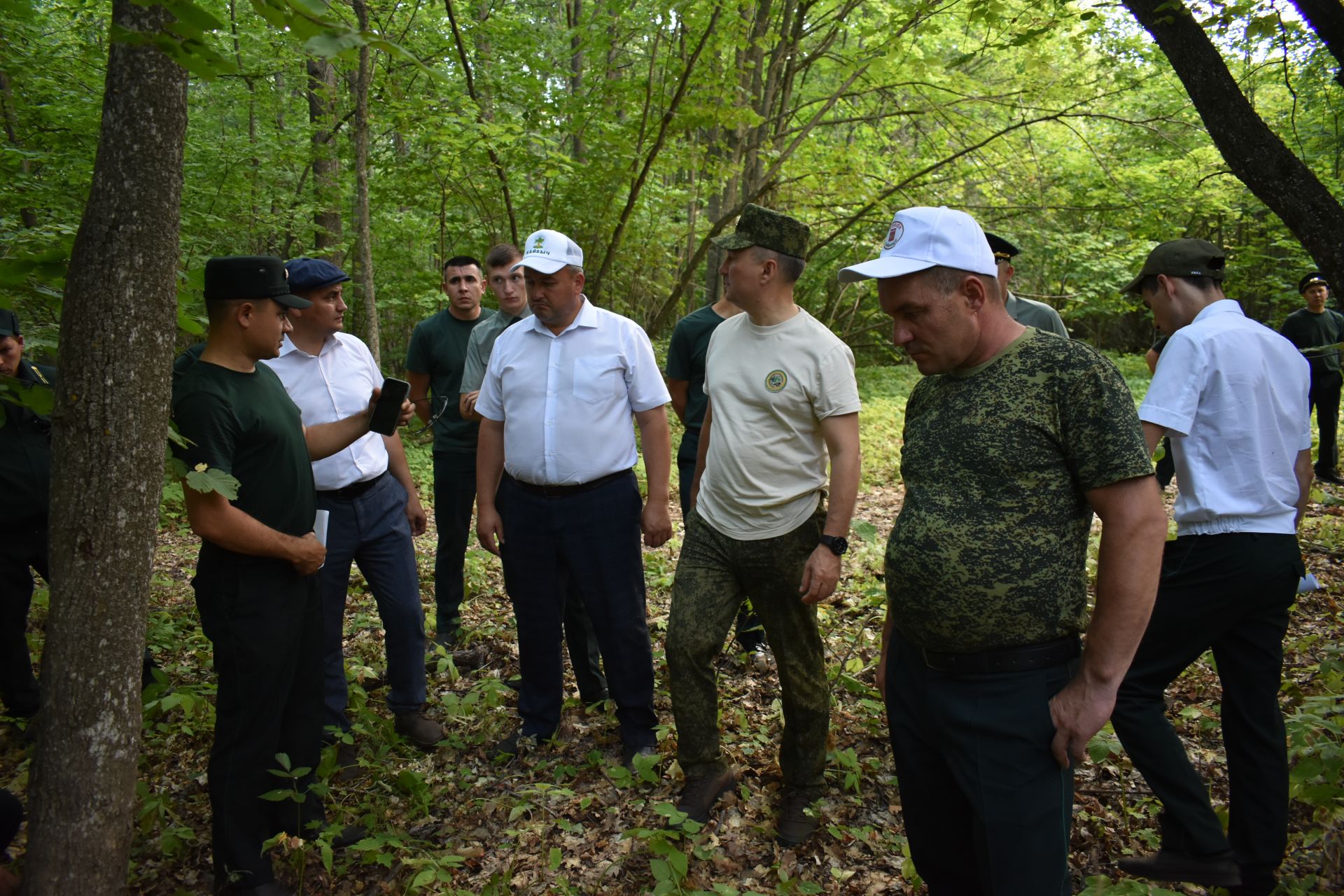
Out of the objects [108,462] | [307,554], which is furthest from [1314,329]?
[108,462]

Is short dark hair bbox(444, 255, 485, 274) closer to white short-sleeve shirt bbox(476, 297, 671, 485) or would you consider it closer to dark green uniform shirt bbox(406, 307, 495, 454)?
dark green uniform shirt bbox(406, 307, 495, 454)

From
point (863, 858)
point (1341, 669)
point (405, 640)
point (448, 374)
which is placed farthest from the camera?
point (448, 374)

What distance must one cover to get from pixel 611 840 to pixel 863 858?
0.98 metres

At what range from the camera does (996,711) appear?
201cm

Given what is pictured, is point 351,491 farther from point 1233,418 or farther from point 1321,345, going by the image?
point 1321,345

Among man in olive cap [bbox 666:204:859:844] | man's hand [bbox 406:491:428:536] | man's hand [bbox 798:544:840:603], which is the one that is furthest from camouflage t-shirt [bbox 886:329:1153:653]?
man's hand [bbox 406:491:428:536]

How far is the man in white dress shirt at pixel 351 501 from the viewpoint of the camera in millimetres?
3908

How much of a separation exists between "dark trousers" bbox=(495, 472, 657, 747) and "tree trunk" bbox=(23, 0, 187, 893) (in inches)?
68.2

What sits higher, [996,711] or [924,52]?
[924,52]

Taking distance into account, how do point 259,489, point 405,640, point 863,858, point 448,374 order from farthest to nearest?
point 448,374, point 405,640, point 863,858, point 259,489

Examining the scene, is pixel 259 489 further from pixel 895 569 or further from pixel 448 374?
pixel 448 374

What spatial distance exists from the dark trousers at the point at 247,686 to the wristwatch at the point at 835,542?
1.94 metres

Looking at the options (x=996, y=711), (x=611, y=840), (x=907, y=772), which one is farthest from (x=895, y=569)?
(x=611, y=840)

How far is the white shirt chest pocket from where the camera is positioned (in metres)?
3.90
